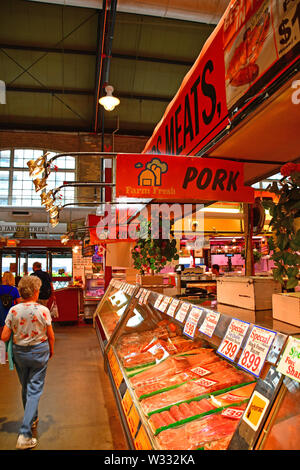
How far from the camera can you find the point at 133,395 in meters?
2.36

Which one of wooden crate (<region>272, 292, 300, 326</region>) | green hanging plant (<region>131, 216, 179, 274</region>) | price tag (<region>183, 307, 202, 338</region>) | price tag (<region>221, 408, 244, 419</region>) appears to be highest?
green hanging plant (<region>131, 216, 179, 274</region>)

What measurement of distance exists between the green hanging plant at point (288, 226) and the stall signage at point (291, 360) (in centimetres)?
48

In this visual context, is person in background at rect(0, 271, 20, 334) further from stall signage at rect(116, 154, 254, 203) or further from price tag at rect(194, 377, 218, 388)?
price tag at rect(194, 377, 218, 388)

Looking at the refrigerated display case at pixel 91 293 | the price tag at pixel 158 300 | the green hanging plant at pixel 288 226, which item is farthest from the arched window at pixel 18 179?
the green hanging plant at pixel 288 226

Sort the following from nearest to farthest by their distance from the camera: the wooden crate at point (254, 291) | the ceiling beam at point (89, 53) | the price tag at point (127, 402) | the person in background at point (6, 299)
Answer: the wooden crate at point (254, 291) → the price tag at point (127, 402) → the person in background at point (6, 299) → the ceiling beam at point (89, 53)

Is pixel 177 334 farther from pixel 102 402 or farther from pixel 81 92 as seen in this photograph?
pixel 81 92

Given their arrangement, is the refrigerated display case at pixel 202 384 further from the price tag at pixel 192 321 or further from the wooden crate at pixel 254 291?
the wooden crate at pixel 254 291

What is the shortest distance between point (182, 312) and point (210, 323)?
49cm

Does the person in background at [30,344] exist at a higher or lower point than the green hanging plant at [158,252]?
lower

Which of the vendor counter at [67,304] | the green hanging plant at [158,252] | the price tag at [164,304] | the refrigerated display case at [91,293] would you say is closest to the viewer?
the price tag at [164,304]

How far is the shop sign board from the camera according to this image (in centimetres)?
157

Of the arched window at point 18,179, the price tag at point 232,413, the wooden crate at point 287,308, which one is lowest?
the price tag at point 232,413

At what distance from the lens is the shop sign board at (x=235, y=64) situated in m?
1.57

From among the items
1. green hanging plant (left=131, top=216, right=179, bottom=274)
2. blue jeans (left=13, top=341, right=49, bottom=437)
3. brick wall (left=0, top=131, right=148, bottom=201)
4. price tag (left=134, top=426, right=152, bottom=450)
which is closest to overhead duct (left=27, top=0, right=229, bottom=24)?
green hanging plant (left=131, top=216, right=179, bottom=274)
